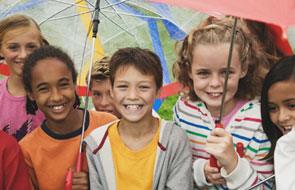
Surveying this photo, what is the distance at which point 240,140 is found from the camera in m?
2.00

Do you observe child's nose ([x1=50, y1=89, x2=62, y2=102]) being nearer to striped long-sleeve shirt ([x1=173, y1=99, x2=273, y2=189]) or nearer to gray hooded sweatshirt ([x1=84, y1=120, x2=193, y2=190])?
gray hooded sweatshirt ([x1=84, y1=120, x2=193, y2=190])

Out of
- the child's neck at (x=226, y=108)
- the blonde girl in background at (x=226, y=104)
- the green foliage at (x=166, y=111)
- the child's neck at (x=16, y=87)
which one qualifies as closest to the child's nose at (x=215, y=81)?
A: the blonde girl in background at (x=226, y=104)

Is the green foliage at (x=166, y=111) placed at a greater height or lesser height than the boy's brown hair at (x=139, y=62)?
lesser

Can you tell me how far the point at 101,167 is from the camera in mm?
1939

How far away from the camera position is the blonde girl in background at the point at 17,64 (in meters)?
2.37

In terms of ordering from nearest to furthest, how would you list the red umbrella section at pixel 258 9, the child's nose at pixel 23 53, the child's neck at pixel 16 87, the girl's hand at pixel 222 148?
the red umbrella section at pixel 258 9 → the girl's hand at pixel 222 148 → the child's nose at pixel 23 53 → the child's neck at pixel 16 87

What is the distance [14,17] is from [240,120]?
1.68m

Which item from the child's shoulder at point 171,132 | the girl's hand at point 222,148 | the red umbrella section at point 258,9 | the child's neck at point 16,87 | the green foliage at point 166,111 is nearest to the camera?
the red umbrella section at point 258,9

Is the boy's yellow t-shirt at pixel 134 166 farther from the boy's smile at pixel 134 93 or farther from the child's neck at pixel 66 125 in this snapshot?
the child's neck at pixel 66 125

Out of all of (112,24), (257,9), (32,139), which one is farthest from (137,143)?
(112,24)

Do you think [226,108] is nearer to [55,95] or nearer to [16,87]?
[55,95]

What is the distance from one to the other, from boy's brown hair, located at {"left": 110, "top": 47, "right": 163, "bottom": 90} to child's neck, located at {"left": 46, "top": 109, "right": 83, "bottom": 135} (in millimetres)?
372

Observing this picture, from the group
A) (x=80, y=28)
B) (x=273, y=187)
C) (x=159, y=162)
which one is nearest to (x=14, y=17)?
(x=80, y=28)

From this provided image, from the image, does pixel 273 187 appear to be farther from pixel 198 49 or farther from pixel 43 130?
pixel 43 130
